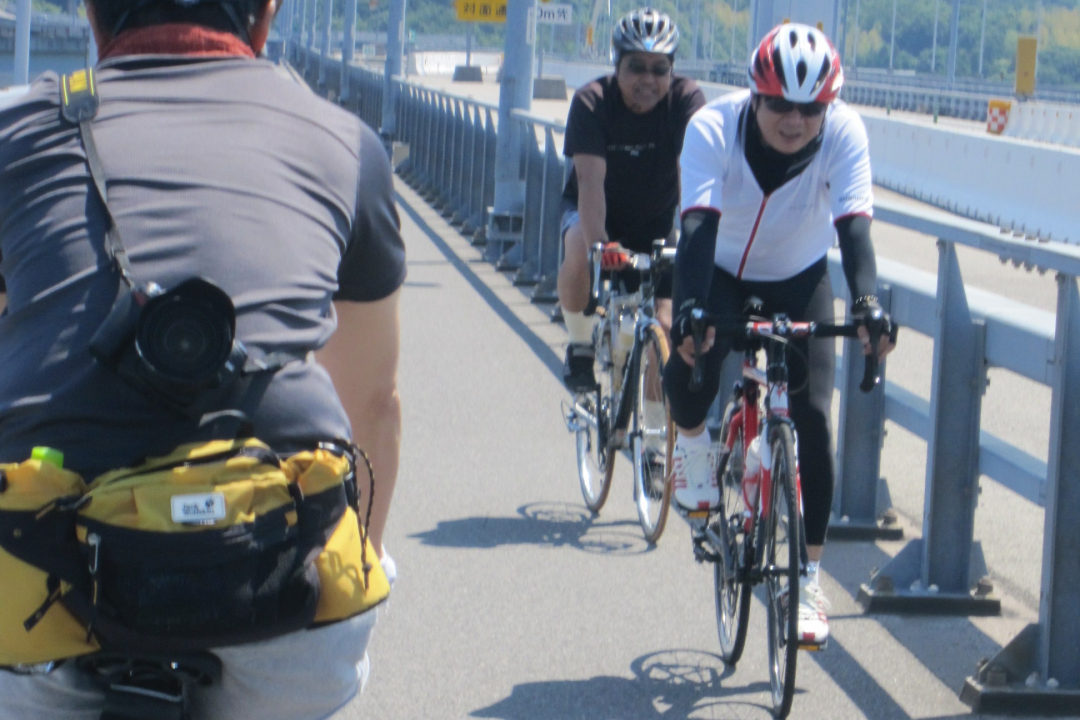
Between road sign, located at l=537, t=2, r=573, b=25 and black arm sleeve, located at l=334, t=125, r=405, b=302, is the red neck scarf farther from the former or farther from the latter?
road sign, located at l=537, t=2, r=573, b=25

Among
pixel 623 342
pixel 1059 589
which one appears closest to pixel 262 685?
pixel 1059 589

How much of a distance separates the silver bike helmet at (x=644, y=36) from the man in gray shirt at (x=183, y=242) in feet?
15.2

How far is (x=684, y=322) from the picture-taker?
4.39 meters

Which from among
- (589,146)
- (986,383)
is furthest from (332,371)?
(589,146)

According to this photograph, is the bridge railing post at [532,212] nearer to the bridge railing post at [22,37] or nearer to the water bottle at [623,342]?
the water bottle at [623,342]

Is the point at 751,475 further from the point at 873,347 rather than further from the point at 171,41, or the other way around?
the point at 171,41

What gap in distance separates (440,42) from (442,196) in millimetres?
165388

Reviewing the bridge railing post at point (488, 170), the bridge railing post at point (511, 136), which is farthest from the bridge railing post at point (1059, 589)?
the bridge railing post at point (488, 170)

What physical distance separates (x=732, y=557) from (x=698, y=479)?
365mm

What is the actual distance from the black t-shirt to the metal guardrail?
2.95 ft

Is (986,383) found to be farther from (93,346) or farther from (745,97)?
(93,346)

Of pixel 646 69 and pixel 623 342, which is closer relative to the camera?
pixel 623 342

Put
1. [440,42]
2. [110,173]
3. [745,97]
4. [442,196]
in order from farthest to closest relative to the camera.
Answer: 1. [440,42]
2. [442,196]
3. [745,97]
4. [110,173]

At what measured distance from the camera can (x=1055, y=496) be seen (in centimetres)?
455
